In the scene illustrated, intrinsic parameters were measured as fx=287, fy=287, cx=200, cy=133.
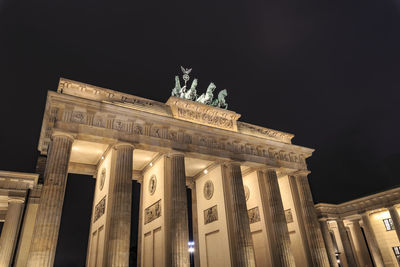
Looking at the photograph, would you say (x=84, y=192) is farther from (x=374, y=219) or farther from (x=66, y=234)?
(x=374, y=219)

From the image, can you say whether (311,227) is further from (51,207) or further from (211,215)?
(51,207)

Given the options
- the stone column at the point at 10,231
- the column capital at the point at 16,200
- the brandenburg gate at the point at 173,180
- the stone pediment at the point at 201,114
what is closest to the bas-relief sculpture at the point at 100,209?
the brandenburg gate at the point at 173,180

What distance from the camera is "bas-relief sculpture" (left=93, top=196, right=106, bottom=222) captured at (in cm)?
1966

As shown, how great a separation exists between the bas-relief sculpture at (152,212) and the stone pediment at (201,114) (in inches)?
270

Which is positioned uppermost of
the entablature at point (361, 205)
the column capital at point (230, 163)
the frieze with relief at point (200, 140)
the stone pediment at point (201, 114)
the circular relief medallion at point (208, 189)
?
the stone pediment at point (201, 114)

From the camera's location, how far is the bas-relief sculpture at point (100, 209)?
1966cm

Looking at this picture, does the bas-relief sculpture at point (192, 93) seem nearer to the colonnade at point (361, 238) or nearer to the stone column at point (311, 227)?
the stone column at point (311, 227)

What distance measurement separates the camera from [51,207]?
15320mm

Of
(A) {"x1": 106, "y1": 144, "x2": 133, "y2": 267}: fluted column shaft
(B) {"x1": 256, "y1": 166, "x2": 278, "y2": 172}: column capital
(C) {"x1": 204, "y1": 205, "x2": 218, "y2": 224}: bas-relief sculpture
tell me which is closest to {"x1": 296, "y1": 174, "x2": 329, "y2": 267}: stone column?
(B) {"x1": 256, "y1": 166, "x2": 278, "y2": 172}: column capital

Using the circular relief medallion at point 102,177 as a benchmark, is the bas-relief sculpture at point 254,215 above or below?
below

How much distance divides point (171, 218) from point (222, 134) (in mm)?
7960

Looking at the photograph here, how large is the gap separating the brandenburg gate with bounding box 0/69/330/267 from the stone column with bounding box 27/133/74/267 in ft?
0.16

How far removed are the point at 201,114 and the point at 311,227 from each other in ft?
44.0

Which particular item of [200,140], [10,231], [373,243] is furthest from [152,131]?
[373,243]
